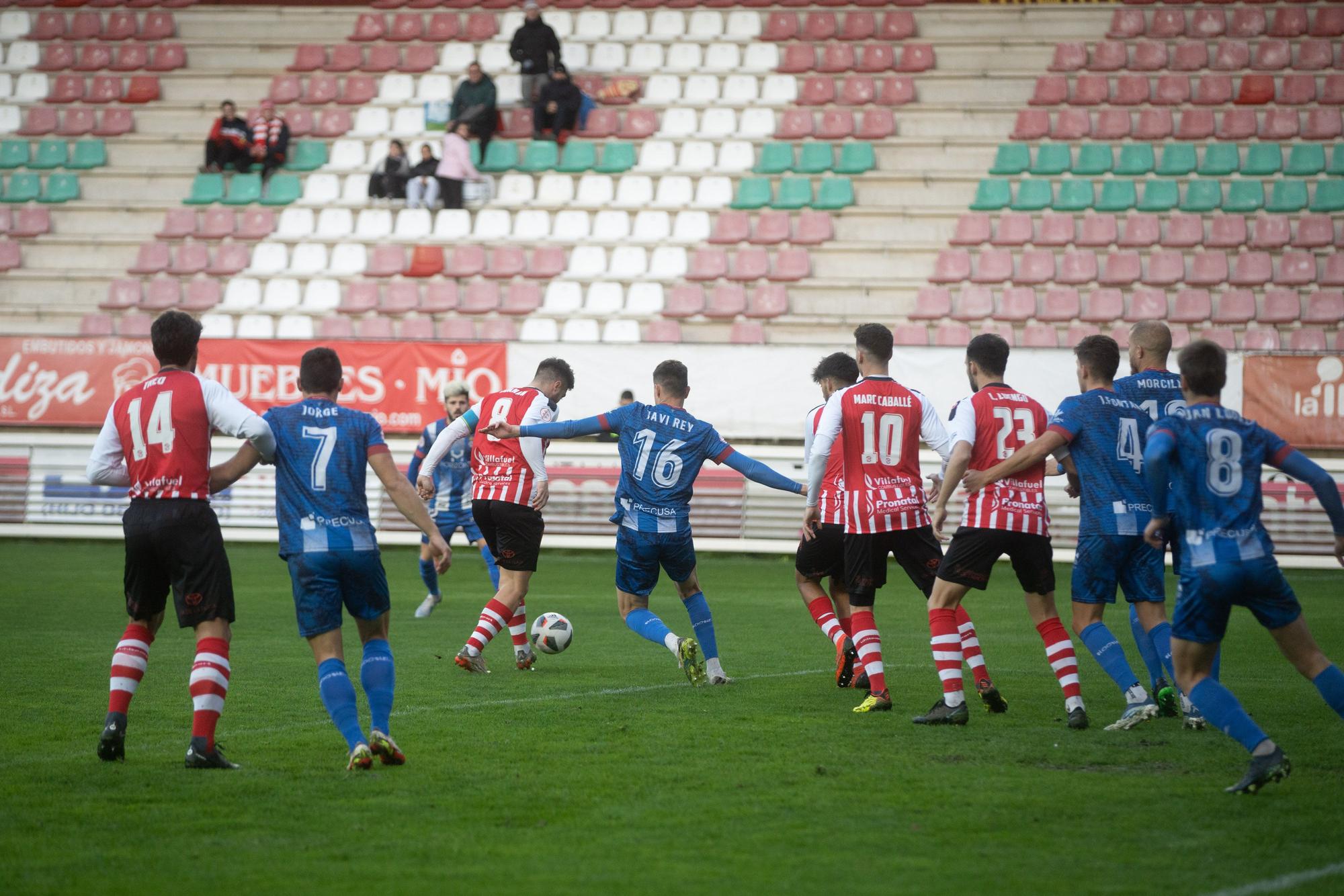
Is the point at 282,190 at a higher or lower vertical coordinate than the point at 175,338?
higher

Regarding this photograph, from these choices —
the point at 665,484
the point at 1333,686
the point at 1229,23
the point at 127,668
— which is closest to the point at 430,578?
the point at 665,484

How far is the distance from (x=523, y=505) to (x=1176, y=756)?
4820mm

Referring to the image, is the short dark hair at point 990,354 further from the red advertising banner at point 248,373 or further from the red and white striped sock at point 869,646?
the red advertising banner at point 248,373

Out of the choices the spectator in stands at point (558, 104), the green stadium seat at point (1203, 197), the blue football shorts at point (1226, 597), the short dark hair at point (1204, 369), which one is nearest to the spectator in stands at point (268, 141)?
the spectator in stands at point (558, 104)

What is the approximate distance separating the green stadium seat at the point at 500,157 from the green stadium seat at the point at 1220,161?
38.4 feet

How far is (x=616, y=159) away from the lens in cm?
2489

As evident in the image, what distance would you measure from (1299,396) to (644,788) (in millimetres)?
15047

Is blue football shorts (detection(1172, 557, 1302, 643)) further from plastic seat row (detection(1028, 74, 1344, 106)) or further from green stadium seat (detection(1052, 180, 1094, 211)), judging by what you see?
plastic seat row (detection(1028, 74, 1344, 106))

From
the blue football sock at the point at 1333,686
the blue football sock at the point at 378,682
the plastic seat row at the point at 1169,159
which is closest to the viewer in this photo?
the blue football sock at the point at 1333,686

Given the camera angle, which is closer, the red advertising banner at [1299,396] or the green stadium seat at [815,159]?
the red advertising banner at [1299,396]

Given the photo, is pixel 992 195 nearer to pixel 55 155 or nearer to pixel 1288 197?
pixel 1288 197

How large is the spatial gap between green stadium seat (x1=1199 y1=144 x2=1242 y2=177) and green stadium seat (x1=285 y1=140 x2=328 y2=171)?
15347 mm

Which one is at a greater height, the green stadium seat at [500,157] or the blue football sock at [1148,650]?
the green stadium seat at [500,157]

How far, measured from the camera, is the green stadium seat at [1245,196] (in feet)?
73.7
